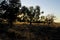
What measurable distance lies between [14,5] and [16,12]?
8.59 ft

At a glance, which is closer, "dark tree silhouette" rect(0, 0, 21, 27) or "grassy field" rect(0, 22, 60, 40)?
"grassy field" rect(0, 22, 60, 40)

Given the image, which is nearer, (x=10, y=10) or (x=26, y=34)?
(x=26, y=34)

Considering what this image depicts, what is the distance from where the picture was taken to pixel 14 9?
1960 inches

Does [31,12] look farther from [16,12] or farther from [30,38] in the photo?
[30,38]

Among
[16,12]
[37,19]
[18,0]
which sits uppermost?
[18,0]

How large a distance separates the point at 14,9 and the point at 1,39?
1091 inches

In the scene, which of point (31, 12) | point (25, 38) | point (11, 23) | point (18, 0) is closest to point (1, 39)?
point (25, 38)

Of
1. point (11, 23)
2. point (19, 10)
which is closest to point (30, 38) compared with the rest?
point (11, 23)

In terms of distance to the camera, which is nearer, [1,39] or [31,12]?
[1,39]

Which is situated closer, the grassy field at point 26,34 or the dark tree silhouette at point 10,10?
the grassy field at point 26,34

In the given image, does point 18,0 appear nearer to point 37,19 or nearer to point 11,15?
point 11,15

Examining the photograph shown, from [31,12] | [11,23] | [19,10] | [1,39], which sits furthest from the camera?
[31,12]

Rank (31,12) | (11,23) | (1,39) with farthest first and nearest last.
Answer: (31,12) < (11,23) < (1,39)

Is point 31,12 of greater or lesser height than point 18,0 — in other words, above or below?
below
